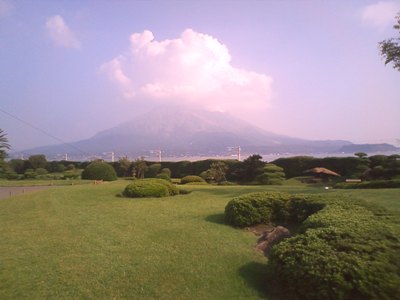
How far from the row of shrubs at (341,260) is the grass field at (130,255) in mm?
485

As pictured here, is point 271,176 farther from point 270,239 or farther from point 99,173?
point 270,239

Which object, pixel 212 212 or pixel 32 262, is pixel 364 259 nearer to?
pixel 32 262

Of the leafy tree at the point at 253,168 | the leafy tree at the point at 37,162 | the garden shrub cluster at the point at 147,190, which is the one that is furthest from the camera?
the leafy tree at the point at 37,162

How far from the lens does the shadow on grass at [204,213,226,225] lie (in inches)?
343

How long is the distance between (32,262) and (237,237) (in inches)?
147

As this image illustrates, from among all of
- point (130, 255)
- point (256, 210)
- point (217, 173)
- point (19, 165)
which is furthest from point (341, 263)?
point (19, 165)

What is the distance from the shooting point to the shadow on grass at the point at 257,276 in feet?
15.8

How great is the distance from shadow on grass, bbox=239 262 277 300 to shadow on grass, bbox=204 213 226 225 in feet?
9.86

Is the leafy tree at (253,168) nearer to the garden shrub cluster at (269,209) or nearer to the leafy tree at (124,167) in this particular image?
the leafy tree at (124,167)

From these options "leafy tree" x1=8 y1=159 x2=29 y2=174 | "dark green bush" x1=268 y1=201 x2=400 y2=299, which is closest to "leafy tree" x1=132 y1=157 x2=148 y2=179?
"leafy tree" x1=8 y1=159 x2=29 y2=174

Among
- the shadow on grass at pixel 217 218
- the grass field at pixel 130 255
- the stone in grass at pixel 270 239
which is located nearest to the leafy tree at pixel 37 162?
the grass field at pixel 130 255

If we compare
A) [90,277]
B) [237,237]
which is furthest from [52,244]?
[237,237]

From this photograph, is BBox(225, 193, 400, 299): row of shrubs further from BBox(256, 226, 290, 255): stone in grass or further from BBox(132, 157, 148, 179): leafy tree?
BBox(132, 157, 148, 179): leafy tree

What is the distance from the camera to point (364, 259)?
4348mm
